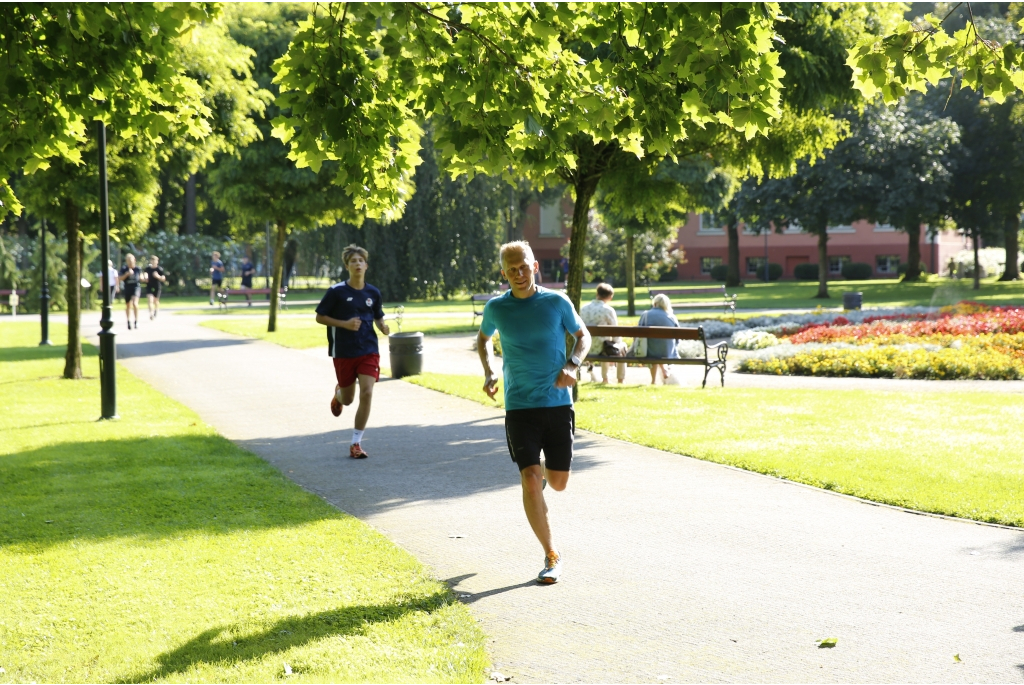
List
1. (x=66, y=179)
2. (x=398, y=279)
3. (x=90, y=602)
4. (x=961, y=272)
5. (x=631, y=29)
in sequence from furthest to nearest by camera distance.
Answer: (x=961, y=272), (x=398, y=279), (x=66, y=179), (x=631, y=29), (x=90, y=602)

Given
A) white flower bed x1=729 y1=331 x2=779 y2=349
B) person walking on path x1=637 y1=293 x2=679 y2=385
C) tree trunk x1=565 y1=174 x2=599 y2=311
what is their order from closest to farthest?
tree trunk x1=565 y1=174 x2=599 y2=311
person walking on path x1=637 y1=293 x2=679 y2=385
white flower bed x1=729 y1=331 x2=779 y2=349

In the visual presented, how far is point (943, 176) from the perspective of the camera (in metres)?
40.9

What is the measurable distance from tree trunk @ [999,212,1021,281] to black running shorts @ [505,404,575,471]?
45.5m

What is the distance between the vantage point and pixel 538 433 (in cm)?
585

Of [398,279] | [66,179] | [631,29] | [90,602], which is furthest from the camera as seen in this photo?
[398,279]

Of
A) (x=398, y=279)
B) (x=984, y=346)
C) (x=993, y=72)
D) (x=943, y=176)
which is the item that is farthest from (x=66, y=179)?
(x=943, y=176)

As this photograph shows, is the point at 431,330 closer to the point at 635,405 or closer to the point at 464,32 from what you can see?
the point at 635,405

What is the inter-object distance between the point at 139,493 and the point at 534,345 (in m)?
3.97

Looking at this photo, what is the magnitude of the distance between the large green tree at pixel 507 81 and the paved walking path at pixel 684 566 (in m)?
2.43

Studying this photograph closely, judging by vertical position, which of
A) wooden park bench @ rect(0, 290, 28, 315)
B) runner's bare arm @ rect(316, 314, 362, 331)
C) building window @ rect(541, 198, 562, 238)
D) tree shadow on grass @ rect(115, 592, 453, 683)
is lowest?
tree shadow on grass @ rect(115, 592, 453, 683)

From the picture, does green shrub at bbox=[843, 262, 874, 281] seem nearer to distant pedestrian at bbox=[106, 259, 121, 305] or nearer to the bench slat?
distant pedestrian at bbox=[106, 259, 121, 305]

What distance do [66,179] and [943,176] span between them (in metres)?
35.0

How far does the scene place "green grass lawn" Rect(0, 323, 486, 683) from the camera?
4.66 meters

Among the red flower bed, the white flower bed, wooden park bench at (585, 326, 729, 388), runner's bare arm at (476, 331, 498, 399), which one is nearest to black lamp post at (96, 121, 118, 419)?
wooden park bench at (585, 326, 729, 388)
